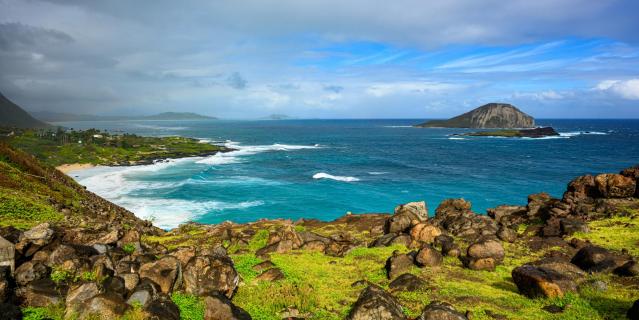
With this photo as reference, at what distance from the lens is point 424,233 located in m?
29.2

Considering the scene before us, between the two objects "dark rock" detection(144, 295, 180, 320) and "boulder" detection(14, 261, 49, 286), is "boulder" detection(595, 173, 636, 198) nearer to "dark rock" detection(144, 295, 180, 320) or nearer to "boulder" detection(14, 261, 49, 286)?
"dark rock" detection(144, 295, 180, 320)

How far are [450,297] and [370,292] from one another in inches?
201

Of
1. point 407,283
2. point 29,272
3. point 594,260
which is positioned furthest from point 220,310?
point 594,260

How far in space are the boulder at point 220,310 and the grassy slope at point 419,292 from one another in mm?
1069

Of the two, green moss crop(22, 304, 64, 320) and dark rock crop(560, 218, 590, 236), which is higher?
green moss crop(22, 304, 64, 320)

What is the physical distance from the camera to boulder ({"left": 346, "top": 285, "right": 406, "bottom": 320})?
48.1 ft

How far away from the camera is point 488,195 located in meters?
75.9

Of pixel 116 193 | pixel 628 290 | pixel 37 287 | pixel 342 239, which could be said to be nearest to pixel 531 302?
pixel 628 290

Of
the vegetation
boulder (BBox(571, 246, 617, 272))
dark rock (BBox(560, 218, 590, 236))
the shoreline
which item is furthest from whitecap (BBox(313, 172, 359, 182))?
boulder (BBox(571, 246, 617, 272))

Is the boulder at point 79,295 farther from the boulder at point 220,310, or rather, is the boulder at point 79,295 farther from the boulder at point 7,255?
the boulder at point 220,310

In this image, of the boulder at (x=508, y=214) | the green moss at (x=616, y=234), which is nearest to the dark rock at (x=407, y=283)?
the green moss at (x=616, y=234)

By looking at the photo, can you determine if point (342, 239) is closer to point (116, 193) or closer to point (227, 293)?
point (227, 293)

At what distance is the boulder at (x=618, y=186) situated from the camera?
115 feet

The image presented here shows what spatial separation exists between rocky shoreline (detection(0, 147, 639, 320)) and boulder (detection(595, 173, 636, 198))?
0.29 ft
